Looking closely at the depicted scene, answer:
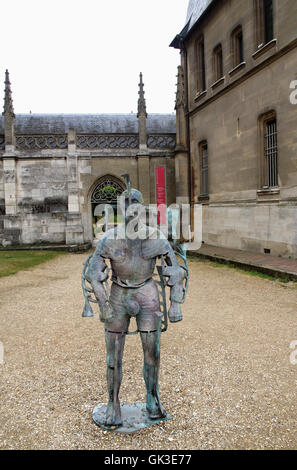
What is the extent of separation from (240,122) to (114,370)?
12.7 metres

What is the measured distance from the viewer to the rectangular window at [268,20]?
39.9 ft

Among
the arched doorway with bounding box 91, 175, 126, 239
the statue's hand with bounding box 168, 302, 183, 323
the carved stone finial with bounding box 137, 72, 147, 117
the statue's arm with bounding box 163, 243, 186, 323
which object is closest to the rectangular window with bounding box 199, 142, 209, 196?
the carved stone finial with bounding box 137, 72, 147, 117

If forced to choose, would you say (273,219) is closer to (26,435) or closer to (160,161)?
(160,161)

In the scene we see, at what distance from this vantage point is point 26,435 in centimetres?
282

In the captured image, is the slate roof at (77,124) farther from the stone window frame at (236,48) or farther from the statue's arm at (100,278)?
the statue's arm at (100,278)

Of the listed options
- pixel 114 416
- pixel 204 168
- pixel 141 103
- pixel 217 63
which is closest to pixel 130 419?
pixel 114 416

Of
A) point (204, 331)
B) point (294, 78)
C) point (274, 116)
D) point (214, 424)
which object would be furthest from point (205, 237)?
point (214, 424)

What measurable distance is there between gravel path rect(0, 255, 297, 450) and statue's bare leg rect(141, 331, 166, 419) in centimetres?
13

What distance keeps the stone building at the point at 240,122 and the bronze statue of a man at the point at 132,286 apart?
357 inches

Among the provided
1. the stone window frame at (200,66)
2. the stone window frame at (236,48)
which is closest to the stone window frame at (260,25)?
the stone window frame at (236,48)

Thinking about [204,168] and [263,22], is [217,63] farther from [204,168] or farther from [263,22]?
[204,168]

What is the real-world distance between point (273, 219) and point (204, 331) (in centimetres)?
769
